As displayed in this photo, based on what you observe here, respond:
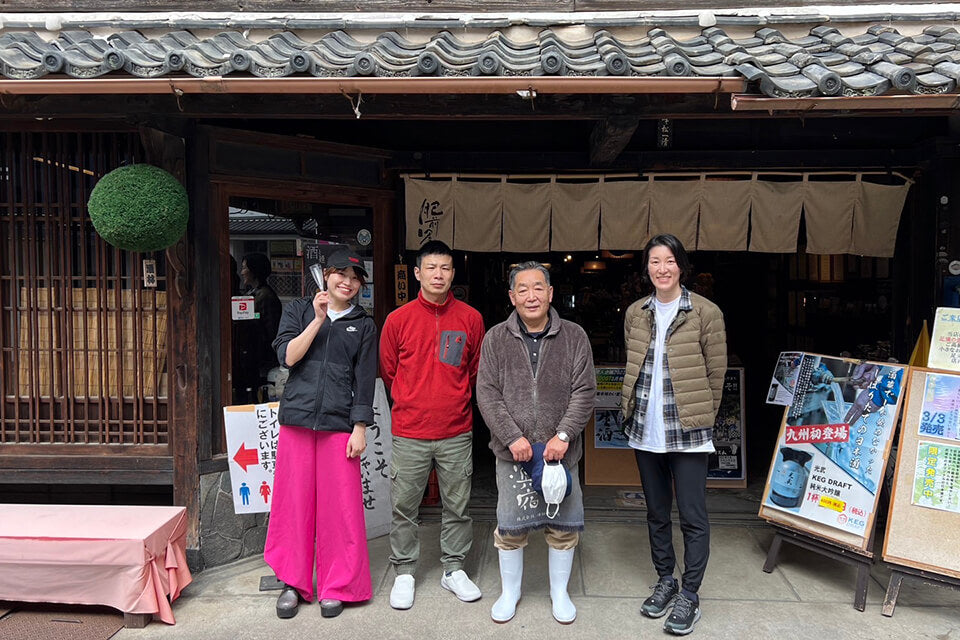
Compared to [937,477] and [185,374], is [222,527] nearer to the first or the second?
[185,374]

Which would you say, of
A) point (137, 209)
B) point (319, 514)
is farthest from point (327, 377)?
point (137, 209)

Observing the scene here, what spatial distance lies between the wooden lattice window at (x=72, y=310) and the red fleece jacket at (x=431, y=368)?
2101 millimetres

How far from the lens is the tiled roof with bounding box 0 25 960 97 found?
353 cm

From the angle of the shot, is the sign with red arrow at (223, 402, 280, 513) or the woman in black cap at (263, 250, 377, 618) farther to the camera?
the sign with red arrow at (223, 402, 280, 513)

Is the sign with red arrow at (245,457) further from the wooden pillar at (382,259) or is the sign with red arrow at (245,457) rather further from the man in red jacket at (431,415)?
the wooden pillar at (382,259)

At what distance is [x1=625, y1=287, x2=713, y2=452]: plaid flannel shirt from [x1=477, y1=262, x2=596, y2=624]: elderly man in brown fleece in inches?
14.7

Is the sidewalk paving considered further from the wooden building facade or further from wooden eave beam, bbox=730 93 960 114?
wooden eave beam, bbox=730 93 960 114

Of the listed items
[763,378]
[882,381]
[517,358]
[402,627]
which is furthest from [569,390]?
[763,378]

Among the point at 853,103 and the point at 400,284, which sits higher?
the point at 853,103

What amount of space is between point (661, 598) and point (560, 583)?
699mm

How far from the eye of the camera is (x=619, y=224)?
19.7 feet

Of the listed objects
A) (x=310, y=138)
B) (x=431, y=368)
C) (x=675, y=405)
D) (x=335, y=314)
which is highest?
(x=310, y=138)

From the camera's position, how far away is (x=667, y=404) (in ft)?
12.5

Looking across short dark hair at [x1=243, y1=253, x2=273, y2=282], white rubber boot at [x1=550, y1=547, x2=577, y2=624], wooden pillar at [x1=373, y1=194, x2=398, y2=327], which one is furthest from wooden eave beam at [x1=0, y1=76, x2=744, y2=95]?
white rubber boot at [x1=550, y1=547, x2=577, y2=624]
